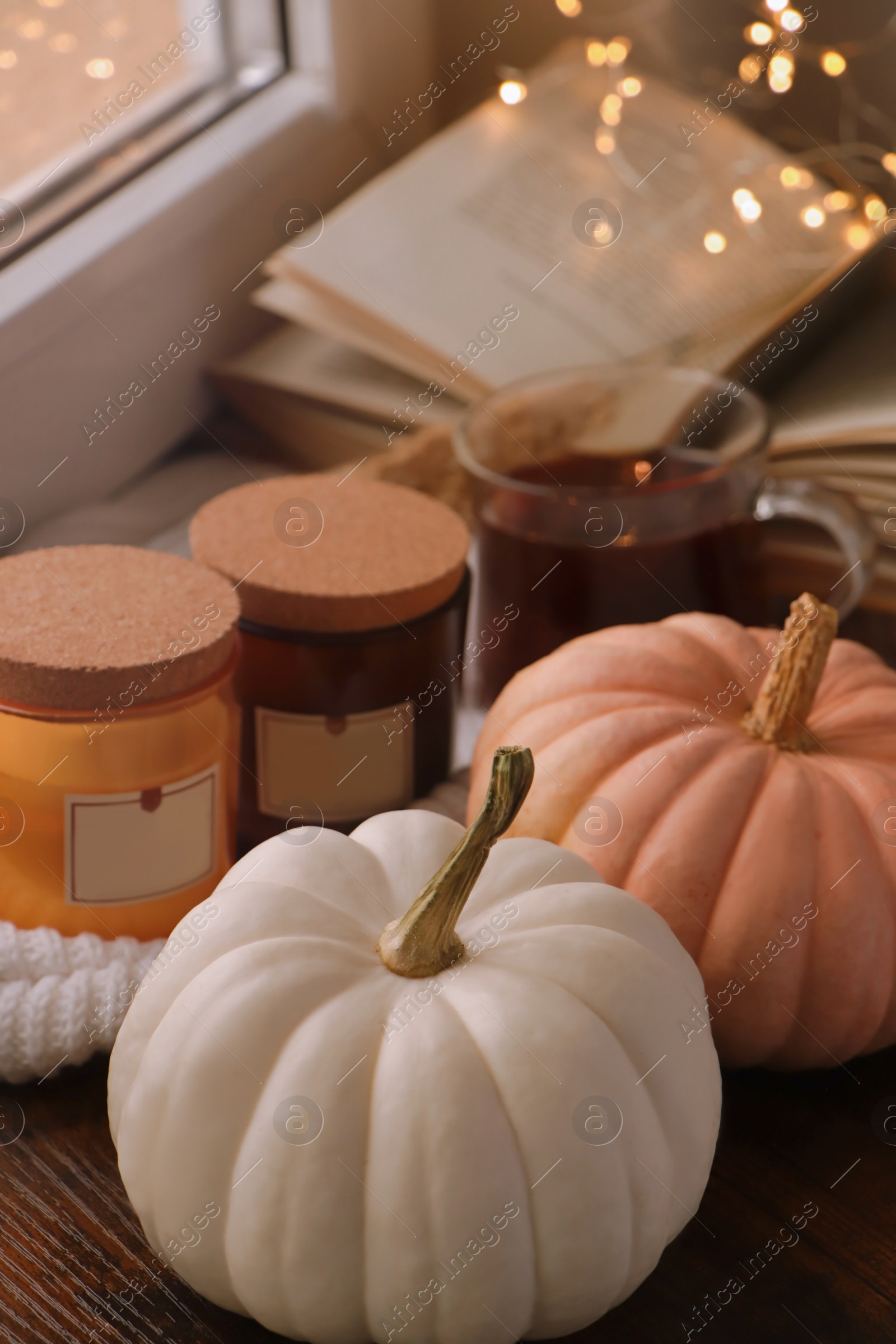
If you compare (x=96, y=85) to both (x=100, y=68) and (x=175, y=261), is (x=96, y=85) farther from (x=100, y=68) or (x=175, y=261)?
(x=175, y=261)

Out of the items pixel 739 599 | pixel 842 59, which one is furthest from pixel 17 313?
pixel 842 59

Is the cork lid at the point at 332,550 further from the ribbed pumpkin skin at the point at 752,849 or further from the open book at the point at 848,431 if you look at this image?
the open book at the point at 848,431

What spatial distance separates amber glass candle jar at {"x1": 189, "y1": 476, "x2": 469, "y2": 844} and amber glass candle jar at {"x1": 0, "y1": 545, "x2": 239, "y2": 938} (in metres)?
0.06

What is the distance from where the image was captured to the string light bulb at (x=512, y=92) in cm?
113

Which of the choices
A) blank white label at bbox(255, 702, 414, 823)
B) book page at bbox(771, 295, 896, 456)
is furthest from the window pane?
book page at bbox(771, 295, 896, 456)

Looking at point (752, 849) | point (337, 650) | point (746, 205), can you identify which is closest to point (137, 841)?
point (337, 650)

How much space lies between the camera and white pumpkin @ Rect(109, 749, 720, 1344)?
1.42ft

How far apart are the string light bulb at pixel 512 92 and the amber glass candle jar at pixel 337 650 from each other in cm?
57

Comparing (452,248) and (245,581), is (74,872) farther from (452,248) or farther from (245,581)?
(452,248)

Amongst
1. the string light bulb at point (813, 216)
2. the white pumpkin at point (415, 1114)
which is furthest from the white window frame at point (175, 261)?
the white pumpkin at point (415, 1114)

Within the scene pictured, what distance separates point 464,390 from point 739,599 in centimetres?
29

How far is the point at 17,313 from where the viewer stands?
2.71 feet

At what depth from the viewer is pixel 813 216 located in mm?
1130

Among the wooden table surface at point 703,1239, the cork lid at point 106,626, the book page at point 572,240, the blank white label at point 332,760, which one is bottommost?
the wooden table surface at point 703,1239
